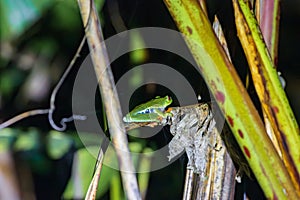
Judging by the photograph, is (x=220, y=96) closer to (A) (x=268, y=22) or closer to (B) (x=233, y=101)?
(B) (x=233, y=101)

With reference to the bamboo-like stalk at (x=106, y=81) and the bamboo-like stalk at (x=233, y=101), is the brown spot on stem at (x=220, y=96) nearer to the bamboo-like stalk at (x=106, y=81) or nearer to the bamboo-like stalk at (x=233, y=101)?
the bamboo-like stalk at (x=233, y=101)

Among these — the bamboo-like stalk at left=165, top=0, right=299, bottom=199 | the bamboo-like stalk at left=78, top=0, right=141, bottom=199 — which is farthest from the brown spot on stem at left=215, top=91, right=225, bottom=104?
the bamboo-like stalk at left=78, top=0, right=141, bottom=199

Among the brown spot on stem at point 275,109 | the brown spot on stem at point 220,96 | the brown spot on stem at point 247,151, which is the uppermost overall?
the brown spot on stem at point 275,109

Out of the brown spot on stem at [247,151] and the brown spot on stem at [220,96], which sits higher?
the brown spot on stem at [220,96]

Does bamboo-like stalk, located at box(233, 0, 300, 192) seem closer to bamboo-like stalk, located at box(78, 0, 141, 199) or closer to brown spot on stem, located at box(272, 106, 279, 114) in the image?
brown spot on stem, located at box(272, 106, 279, 114)

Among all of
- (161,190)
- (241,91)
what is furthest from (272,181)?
(161,190)

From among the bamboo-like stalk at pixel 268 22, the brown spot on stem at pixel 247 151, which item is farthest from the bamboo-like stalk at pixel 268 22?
the brown spot on stem at pixel 247 151

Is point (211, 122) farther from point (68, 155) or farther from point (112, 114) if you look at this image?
point (68, 155)

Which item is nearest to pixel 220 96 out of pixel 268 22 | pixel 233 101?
pixel 233 101

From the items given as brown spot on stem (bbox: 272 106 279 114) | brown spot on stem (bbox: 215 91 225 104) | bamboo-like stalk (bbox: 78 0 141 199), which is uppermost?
bamboo-like stalk (bbox: 78 0 141 199)
